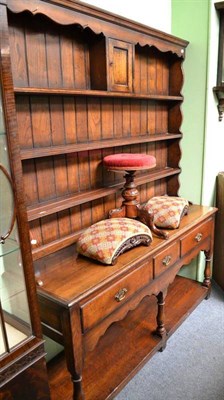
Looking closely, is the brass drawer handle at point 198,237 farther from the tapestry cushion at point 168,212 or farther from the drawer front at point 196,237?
the tapestry cushion at point 168,212

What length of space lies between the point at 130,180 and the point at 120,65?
2.14 feet

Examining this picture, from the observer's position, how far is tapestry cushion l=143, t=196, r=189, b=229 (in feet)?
6.47

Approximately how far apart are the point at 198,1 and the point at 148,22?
401mm

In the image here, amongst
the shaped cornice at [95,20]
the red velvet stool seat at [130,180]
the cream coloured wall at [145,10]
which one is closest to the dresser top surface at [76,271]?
the red velvet stool seat at [130,180]

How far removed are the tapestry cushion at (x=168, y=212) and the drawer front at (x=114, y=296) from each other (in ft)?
1.17

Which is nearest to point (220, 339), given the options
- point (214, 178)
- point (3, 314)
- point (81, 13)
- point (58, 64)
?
point (214, 178)

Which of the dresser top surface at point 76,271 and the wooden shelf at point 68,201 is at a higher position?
the wooden shelf at point 68,201

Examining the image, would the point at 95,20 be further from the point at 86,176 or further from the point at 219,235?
the point at 219,235

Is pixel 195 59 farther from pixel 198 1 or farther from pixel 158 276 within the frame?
pixel 158 276

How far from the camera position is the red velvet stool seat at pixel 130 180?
5.77ft

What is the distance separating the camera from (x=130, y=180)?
Answer: 191cm

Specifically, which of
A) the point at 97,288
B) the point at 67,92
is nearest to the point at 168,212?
the point at 97,288

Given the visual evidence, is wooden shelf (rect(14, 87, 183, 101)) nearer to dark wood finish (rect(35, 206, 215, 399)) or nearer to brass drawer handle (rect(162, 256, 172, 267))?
dark wood finish (rect(35, 206, 215, 399))

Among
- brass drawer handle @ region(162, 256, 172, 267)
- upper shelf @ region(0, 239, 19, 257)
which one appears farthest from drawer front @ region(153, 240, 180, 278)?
upper shelf @ region(0, 239, 19, 257)
